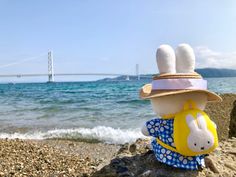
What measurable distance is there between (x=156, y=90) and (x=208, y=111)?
2938 millimetres

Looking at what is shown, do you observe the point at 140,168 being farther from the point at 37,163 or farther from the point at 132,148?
the point at 37,163

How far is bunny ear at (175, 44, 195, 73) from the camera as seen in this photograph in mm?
2393

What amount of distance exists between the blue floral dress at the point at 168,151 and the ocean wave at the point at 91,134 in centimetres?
504

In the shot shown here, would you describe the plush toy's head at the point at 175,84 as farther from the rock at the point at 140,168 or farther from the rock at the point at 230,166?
the rock at the point at 230,166

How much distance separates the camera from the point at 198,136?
85.8 inches

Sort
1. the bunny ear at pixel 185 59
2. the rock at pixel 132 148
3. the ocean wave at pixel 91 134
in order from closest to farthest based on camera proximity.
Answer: the bunny ear at pixel 185 59
the rock at pixel 132 148
the ocean wave at pixel 91 134

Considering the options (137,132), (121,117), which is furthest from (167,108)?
(121,117)

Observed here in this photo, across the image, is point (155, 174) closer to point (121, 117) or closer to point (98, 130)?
point (98, 130)

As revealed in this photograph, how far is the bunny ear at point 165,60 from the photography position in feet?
7.72

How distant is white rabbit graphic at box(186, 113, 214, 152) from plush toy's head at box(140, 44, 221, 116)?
14 centimetres


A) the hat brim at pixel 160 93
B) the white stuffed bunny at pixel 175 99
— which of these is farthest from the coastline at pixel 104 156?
the hat brim at pixel 160 93

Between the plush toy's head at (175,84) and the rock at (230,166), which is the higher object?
the plush toy's head at (175,84)

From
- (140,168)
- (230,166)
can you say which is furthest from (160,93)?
(230,166)

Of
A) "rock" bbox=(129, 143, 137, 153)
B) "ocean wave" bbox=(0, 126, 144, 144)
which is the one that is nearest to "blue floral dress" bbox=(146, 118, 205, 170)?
"rock" bbox=(129, 143, 137, 153)
